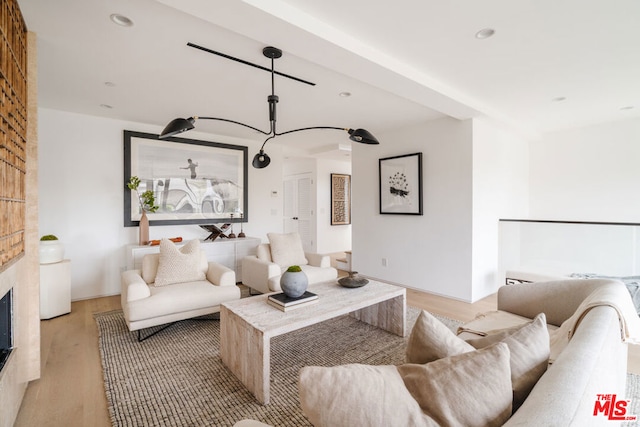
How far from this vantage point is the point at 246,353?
2072 millimetres

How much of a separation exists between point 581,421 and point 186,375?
230 centimetres

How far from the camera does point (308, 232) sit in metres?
7.71

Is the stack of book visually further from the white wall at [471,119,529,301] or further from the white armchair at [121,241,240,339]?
the white wall at [471,119,529,301]

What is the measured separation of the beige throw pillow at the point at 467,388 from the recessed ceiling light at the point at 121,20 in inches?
99.7

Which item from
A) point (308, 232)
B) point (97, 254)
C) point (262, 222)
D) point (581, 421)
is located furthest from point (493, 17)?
point (308, 232)

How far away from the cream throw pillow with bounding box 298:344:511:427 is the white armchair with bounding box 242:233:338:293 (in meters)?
2.81

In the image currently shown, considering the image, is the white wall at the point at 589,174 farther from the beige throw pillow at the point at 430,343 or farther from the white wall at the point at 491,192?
the beige throw pillow at the point at 430,343

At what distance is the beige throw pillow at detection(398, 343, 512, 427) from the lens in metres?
0.79

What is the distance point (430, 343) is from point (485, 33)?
2.14 metres

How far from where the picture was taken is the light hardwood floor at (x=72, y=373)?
1.83m

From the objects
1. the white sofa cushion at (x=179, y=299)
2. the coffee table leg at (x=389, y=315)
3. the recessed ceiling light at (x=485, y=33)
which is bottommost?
the coffee table leg at (x=389, y=315)

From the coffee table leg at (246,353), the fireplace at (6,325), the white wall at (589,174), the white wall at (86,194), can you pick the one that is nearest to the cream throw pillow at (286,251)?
the coffee table leg at (246,353)

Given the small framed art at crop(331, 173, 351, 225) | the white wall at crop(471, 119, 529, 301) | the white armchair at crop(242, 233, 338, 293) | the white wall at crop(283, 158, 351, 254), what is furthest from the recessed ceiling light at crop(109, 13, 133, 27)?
the small framed art at crop(331, 173, 351, 225)

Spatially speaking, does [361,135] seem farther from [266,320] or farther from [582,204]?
[582,204]
